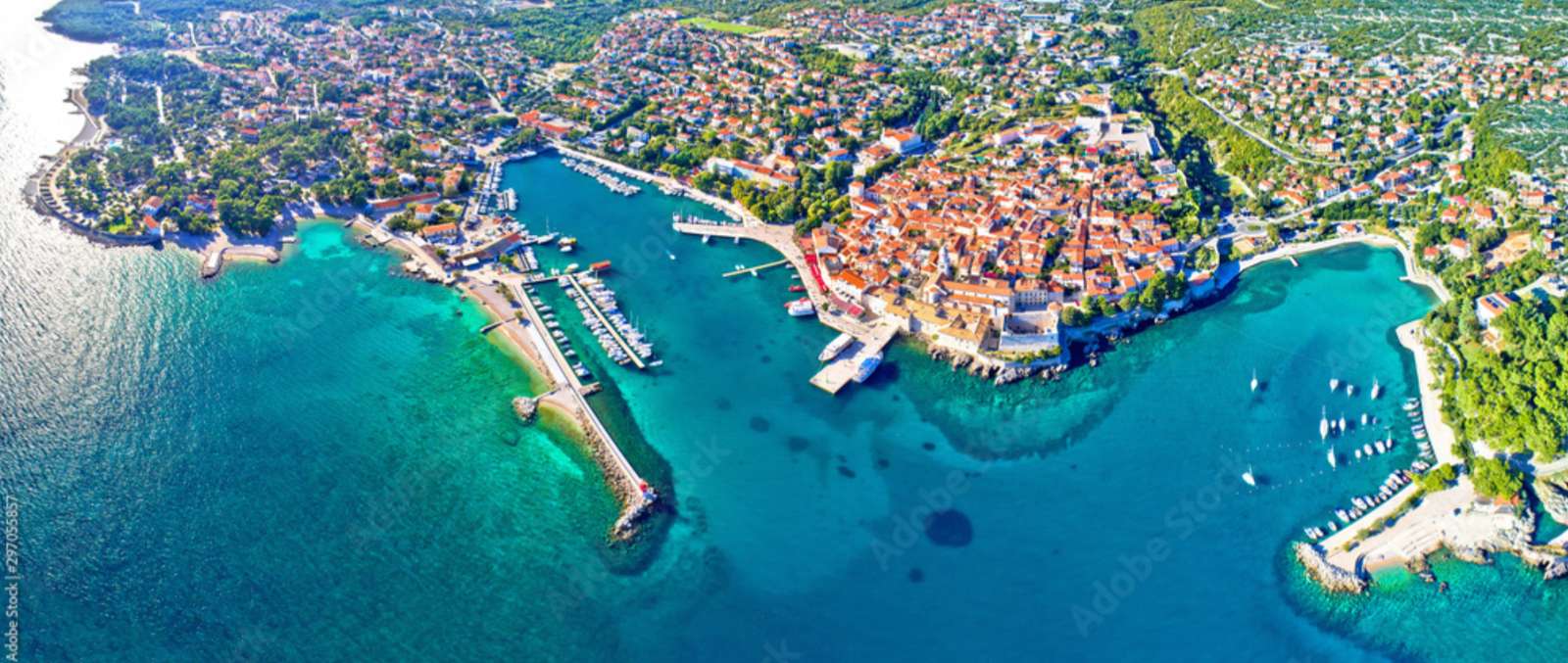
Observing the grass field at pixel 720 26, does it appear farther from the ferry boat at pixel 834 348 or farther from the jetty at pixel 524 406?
the jetty at pixel 524 406

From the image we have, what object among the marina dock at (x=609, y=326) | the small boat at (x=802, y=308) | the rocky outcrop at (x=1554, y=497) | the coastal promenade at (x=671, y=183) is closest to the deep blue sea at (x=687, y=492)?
the small boat at (x=802, y=308)

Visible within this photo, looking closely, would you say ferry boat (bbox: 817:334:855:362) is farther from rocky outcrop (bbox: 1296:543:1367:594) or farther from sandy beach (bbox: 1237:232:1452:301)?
sandy beach (bbox: 1237:232:1452:301)

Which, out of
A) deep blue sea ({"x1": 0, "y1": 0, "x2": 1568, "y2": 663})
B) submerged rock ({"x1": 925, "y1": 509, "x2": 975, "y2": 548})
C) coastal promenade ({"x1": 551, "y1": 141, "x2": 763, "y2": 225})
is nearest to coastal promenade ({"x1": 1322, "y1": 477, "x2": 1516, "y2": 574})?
deep blue sea ({"x1": 0, "y1": 0, "x2": 1568, "y2": 663})

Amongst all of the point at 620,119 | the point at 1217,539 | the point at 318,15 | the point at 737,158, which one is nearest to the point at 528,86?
the point at 620,119

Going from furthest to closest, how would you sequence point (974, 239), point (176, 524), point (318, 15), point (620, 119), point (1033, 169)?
point (318, 15), point (620, 119), point (1033, 169), point (974, 239), point (176, 524)

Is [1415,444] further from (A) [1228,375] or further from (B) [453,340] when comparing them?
(B) [453,340]

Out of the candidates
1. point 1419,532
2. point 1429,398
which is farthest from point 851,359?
point 1429,398
